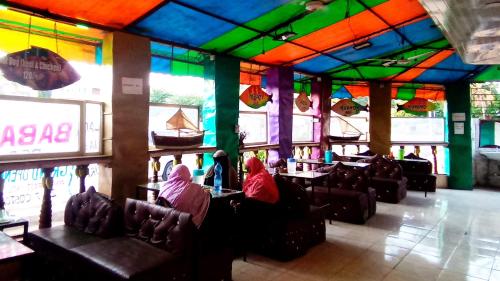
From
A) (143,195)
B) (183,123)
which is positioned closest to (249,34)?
(183,123)

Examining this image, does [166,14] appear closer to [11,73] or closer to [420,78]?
[11,73]

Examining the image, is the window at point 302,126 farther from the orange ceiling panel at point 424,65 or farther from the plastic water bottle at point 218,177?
the plastic water bottle at point 218,177

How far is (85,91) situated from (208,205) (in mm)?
2581

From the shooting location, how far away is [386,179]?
291 inches

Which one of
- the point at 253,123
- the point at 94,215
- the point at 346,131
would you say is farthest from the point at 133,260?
the point at 346,131

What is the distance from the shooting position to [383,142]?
30.5 feet

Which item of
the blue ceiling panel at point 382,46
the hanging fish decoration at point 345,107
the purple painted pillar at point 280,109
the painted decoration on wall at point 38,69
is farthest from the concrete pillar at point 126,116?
the hanging fish decoration at point 345,107

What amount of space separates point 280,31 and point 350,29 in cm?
127

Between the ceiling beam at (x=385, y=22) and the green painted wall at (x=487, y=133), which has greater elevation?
the ceiling beam at (x=385, y=22)

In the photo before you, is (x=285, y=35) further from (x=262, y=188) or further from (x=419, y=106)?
(x=419, y=106)

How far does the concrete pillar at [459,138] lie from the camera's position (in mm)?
9156

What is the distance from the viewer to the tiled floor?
12.0 feet

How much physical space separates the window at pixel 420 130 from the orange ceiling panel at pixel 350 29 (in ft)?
15.2

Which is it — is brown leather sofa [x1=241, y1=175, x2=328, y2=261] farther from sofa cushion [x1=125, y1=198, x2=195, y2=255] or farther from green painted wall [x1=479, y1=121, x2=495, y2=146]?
green painted wall [x1=479, y1=121, x2=495, y2=146]
